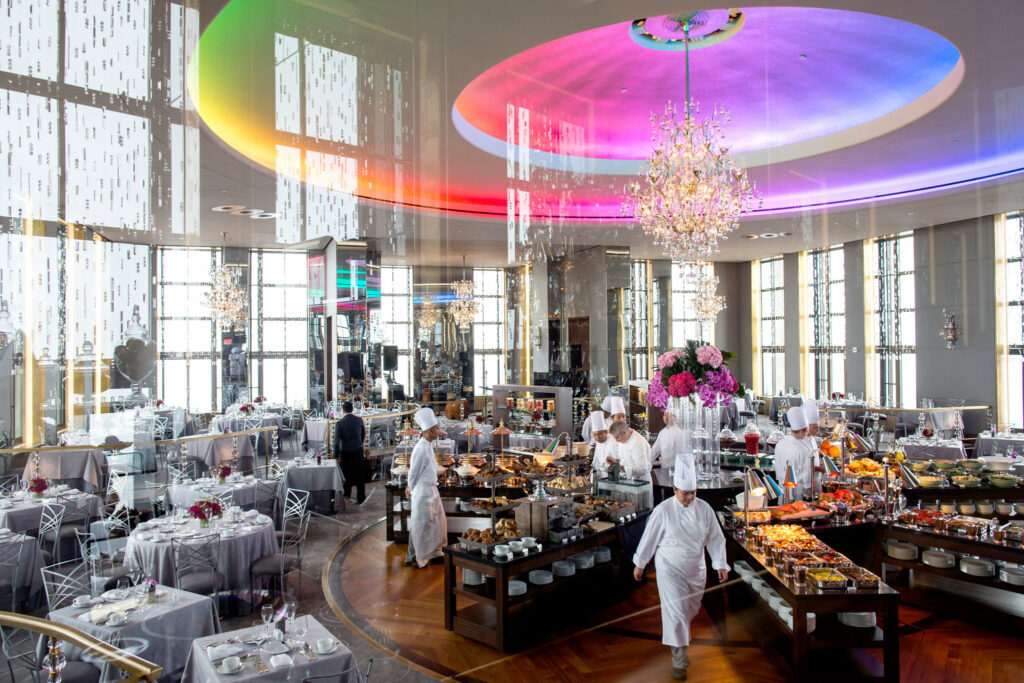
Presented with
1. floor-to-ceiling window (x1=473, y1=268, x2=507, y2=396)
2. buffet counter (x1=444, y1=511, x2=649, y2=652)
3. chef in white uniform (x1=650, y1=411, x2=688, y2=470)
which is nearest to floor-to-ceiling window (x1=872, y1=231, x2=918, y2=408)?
chef in white uniform (x1=650, y1=411, x2=688, y2=470)

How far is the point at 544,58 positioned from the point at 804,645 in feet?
17.6

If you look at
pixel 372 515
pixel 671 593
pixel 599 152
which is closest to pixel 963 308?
pixel 599 152

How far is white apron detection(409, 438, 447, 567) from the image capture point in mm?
6258

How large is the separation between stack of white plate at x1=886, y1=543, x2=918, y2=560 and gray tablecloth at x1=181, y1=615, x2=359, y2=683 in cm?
419

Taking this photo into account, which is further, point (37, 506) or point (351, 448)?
point (351, 448)

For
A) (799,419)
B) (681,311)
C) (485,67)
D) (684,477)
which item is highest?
(485,67)

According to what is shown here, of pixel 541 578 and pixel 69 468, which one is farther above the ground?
pixel 69 468

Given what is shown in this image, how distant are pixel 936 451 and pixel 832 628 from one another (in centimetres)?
716

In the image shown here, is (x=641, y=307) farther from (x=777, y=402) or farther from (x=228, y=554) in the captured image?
(x=228, y=554)

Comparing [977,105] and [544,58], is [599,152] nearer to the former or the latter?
[544,58]

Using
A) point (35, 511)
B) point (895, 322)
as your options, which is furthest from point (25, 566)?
point (895, 322)

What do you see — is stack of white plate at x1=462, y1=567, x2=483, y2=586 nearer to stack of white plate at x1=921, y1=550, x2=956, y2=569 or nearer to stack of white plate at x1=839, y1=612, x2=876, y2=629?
stack of white plate at x1=839, y1=612, x2=876, y2=629

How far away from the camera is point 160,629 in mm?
3920

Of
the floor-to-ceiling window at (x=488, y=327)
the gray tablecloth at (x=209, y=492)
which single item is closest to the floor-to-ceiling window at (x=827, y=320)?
the floor-to-ceiling window at (x=488, y=327)
